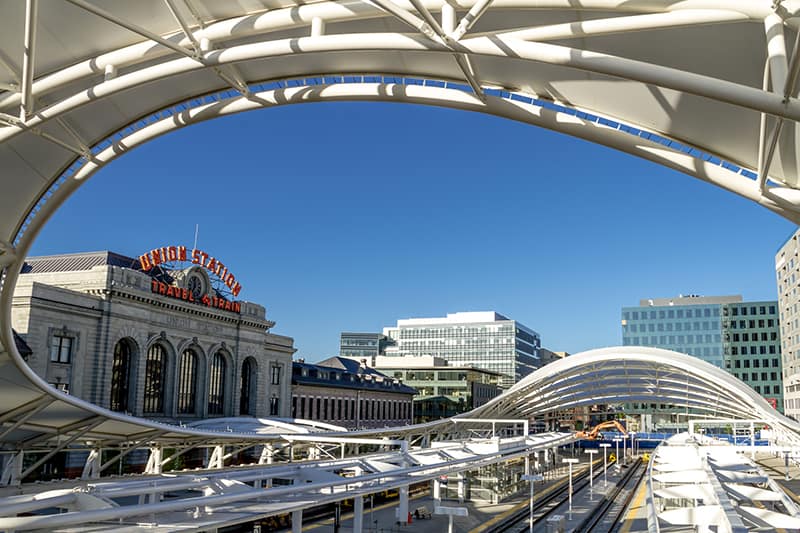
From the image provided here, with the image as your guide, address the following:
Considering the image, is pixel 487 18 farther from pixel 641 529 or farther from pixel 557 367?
pixel 557 367

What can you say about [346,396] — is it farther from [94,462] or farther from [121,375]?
[94,462]

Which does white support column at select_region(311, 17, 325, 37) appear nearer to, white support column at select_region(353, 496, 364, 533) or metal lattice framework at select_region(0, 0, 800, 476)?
metal lattice framework at select_region(0, 0, 800, 476)

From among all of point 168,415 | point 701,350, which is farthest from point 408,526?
point 701,350

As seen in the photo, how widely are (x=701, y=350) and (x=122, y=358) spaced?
400 ft

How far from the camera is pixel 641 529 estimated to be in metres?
40.6

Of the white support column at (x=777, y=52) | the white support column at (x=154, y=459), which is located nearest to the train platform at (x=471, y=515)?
the white support column at (x=154, y=459)

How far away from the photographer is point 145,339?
194 ft

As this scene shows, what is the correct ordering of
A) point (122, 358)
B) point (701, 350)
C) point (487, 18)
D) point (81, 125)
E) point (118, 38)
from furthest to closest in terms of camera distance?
point (701, 350)
point (122, 358)
point (81, 125)
point (118, 38)
point (487, 18)

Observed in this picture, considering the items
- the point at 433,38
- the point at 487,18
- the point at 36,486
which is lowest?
the point at 36,486

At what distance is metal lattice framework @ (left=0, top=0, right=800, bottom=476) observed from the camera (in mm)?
11836

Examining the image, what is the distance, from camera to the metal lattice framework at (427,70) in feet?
38.8

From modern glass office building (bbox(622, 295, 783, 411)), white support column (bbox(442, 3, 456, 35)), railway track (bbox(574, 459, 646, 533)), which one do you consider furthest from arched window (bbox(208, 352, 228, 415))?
modern glass office building (bbox(622, 295, 783, 411))

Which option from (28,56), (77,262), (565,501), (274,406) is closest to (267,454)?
(565,501)

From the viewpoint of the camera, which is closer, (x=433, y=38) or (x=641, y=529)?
(x=433, y=38)
